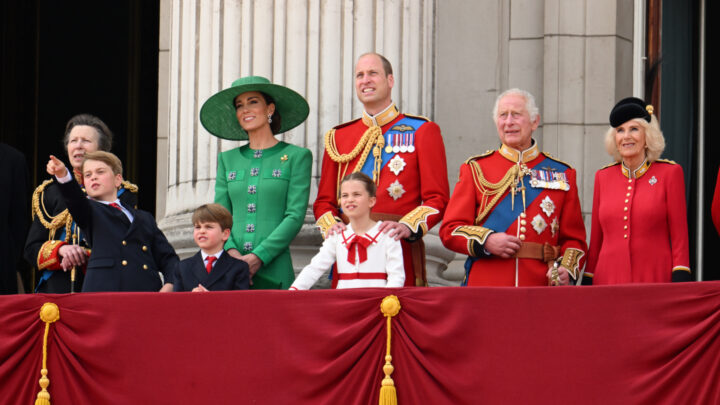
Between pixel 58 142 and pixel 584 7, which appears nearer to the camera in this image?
pixel 584 7

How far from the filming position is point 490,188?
7.30 m

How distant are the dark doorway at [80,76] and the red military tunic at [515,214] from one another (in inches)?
236

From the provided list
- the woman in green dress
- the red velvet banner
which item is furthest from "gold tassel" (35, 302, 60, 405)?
the woman in green dress

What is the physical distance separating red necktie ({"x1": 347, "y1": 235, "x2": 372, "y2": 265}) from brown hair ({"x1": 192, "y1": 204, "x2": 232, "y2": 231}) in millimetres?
696

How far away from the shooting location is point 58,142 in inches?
519

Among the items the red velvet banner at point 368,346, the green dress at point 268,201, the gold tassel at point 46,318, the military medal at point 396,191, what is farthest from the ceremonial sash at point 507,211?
the gold tassel at point 46,318

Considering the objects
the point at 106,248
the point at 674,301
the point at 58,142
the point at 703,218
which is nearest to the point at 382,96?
the point at 106,248

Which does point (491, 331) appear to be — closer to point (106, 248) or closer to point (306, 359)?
point (306, 359)

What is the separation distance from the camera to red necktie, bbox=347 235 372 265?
698cm

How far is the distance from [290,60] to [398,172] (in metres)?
1.58

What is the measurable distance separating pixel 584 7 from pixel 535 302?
4.59 meters

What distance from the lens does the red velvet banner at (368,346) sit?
19.5 feet

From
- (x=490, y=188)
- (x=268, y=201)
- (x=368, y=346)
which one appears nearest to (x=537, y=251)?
(x=490, y=188)

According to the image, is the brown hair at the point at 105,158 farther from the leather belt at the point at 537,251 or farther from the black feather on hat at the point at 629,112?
the black feather on hat at the point at 629,112
